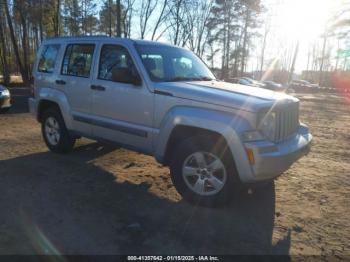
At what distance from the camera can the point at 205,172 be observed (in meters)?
4.31

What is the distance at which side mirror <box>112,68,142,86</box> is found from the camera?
4836 millimetres

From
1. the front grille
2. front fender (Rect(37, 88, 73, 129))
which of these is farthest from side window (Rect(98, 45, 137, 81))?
the front grille

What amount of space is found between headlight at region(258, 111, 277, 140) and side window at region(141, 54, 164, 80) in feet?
5.38

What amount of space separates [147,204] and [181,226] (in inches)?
28.6

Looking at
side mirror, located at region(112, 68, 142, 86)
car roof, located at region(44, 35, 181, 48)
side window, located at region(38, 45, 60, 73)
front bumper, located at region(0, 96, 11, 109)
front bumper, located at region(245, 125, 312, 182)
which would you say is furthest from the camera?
front bumper, located at region(0, 96, 11, 109)

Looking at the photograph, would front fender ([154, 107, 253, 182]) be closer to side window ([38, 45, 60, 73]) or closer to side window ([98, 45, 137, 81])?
side window ([98, 45, 137, 81])

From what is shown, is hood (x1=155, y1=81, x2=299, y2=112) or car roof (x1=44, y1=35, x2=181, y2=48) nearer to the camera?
hood (x1=155, y1=81, x2=299, y2=112)

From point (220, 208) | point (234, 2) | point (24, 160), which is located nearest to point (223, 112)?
point (220, 208)

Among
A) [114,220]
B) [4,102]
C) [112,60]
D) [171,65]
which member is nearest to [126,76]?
[112,60]

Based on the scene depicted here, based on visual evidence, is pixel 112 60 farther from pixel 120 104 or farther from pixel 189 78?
pixel 189 78

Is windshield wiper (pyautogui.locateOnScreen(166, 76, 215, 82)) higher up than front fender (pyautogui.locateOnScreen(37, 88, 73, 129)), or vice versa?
windshield wiper (pyautogui.locateOnScreen(166, 76, 215, 82))

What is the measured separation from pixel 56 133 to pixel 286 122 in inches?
168

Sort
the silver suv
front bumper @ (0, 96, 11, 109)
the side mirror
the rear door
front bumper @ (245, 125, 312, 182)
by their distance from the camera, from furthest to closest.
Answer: front bumper @ (0, 96, 11, 109)
the rear door
the side mirror
the silver suv
front bumper @ (245, 125, 312, 182)

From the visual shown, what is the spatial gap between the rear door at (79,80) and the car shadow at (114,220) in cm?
99
